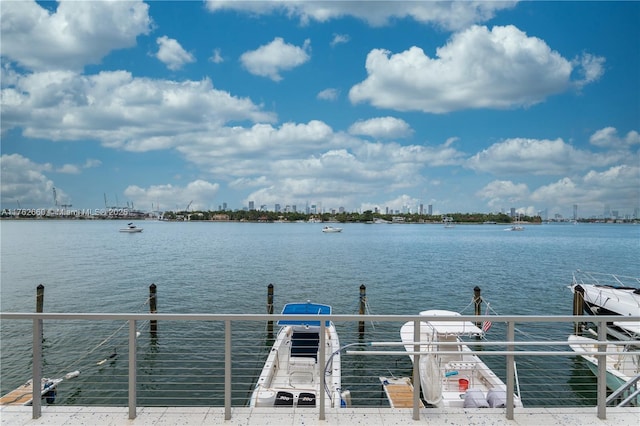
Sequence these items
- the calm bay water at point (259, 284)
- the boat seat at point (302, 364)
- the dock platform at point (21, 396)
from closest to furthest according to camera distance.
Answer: the dock platform at point (21, 396) → the boat seat at point (302, 364) → the calm bay water at point (259, 284)

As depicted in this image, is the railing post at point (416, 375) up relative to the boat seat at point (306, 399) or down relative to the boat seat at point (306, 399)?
up

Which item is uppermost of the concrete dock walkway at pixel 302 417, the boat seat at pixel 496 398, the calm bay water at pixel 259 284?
the concrete dock walkway at pixel 302 417

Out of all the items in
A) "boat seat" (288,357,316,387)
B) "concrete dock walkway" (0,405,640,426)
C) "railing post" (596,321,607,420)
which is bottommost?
"boat seat" (288,357,316,387)

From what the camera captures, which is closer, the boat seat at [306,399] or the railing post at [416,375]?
the railing post at [416,375]

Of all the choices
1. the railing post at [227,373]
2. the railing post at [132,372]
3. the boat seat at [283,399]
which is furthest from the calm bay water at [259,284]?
the railing post at [227,373]

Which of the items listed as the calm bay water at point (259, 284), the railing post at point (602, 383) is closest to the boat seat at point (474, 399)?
the railing post at point (602, 383)

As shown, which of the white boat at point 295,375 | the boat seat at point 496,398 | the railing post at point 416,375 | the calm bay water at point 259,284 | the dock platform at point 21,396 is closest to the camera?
the railing post at point 416,375

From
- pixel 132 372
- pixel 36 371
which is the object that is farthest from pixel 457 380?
pixel 36 371

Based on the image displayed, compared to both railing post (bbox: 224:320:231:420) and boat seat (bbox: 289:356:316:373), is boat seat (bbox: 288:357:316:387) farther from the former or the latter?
railing post (bbox: 224:320:231:420)

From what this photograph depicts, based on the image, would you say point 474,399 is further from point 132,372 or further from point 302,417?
point 132,372

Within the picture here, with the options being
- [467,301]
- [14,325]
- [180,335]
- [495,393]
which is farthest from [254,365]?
[467,301]

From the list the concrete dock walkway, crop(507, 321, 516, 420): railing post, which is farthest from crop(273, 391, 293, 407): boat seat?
crop(507, 321, 516, 420): railing post

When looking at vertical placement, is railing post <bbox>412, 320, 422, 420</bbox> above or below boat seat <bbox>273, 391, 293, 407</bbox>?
above

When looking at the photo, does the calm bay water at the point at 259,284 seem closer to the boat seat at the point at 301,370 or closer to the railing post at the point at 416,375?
the boat seat at the point at 301,370
